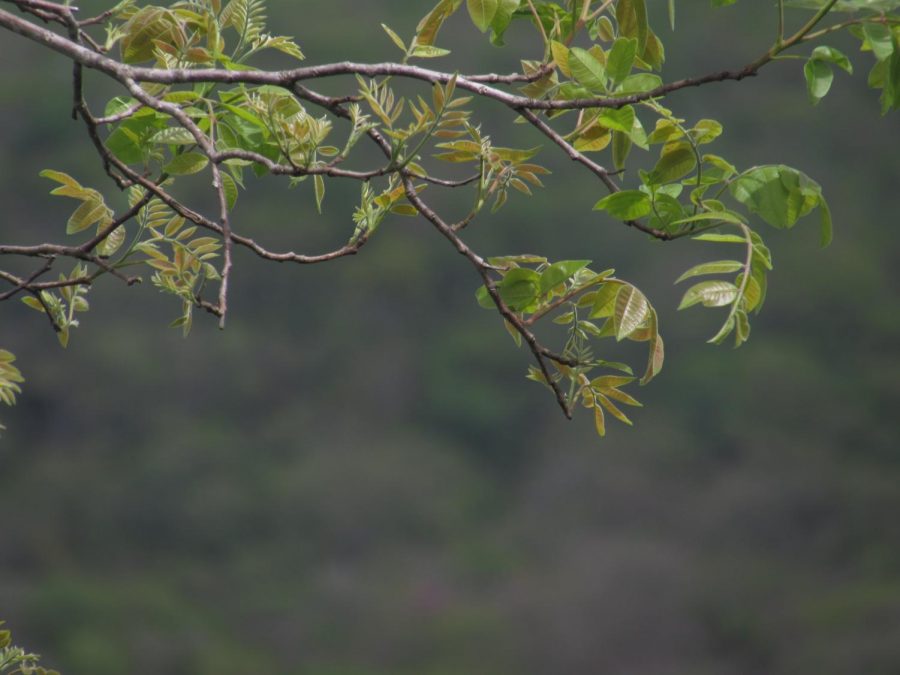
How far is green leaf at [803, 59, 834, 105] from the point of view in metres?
0.71

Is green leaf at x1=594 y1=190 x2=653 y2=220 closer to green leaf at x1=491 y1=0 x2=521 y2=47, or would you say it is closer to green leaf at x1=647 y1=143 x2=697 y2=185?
green leaf at x1=647 y1=143 x2=697 y2=185

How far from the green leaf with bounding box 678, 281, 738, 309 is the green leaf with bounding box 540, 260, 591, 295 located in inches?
4.2

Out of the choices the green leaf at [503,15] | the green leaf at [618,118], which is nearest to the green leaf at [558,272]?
the green leaf at [618,118]

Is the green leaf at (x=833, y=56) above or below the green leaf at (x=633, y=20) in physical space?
below

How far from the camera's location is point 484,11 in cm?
83

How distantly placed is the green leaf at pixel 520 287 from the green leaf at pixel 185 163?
28cm

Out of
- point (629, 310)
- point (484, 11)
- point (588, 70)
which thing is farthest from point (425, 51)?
point (629, 310)

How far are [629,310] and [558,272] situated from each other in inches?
3.1

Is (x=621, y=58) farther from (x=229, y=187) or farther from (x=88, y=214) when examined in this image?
(x=88, y=214)

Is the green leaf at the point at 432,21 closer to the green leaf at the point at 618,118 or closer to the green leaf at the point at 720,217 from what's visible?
the green leaf at the point at 618,118

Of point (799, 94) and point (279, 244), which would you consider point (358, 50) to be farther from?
point (799, 94)

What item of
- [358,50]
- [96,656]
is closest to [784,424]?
[358,50]

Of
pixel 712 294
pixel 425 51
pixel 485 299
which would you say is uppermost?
pixel 425 51

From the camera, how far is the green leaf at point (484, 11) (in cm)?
83
